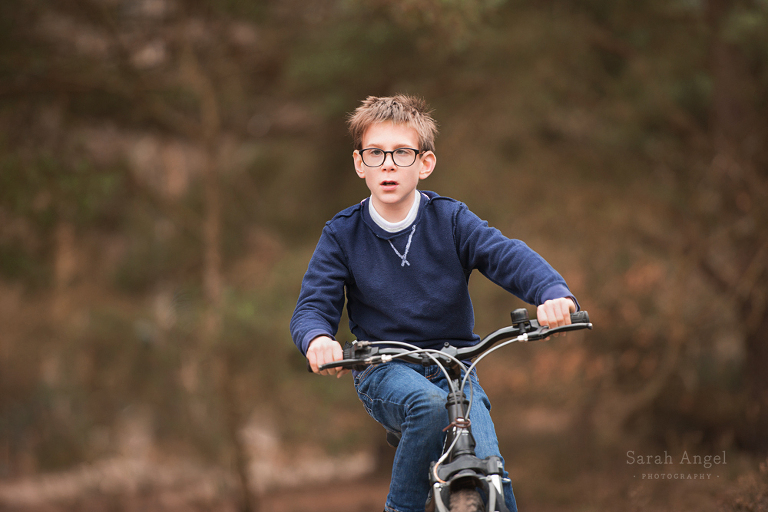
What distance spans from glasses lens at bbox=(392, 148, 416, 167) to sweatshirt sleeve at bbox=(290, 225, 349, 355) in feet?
1.41

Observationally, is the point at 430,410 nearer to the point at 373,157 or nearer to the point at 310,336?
the point at 310,336

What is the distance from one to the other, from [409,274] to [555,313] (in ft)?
2.27

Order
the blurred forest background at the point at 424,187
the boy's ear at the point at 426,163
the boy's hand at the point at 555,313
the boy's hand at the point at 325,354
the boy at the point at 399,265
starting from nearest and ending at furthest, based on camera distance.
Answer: the boy's hand at the point at 555,313, the boy's hand at the point at 325,354, the boy at the point at 399,265, the boy's ear at the point at 426,163, the blurred forest background at the point at 424,187

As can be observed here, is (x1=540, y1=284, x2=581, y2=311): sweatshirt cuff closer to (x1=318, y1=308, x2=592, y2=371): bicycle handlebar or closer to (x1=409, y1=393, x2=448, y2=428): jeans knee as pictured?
(x1=318, y1=308, x2=592, y2=371): bicycle handlebar

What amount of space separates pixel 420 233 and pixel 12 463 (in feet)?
54.9

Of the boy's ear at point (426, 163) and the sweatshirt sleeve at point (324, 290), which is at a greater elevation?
the boy's ear at point (426, 163)

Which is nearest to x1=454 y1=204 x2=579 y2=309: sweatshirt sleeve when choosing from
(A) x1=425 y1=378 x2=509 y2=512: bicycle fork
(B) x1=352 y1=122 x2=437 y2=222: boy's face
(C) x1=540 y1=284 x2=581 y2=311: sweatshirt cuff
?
(C) x1=540 y1=284 x2=581 y2=311: sweatshirt cuff

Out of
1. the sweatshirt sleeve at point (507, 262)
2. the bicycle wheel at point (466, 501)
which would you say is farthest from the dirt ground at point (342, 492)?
the bicycle wheel at point (466, 501)

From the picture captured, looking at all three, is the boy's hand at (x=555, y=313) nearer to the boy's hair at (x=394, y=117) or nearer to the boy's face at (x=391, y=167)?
the boy's face at (x=391, y=167)

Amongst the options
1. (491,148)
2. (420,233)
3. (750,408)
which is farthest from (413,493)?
(491,148)

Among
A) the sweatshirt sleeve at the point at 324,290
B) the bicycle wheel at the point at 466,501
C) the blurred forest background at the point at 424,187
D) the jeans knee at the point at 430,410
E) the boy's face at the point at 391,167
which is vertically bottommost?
the bicycle wheel at the point at 466,501

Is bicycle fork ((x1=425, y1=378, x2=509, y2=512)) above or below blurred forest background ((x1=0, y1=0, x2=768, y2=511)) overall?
below

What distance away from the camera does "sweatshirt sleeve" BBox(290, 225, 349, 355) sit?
8.95ft

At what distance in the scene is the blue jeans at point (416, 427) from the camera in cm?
247
